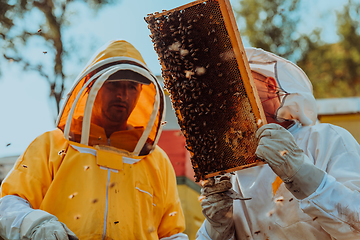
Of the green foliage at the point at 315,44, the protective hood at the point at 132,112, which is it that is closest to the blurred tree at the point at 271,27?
the green foliage at the point at 315,44

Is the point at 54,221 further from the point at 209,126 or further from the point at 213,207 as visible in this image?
the point at 209,126

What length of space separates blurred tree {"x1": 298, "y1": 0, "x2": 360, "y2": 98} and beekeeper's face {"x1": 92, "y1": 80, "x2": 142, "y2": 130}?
25248 millimetres

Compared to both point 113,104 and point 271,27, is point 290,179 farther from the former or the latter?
point 271,27

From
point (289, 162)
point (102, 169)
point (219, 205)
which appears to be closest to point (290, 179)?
point (289, 162)

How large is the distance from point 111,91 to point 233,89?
50.7 inches

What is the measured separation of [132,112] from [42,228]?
1.41 metres

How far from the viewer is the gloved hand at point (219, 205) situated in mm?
2332

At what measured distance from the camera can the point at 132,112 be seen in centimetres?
320

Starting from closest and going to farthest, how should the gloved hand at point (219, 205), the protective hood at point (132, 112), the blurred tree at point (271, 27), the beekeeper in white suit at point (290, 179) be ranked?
the beekeeper in white suit at point (290, 179)
the gloved hand at point (219, 205)
the protective hood at point (132, 112)
the blurred tree at point (271, 27)

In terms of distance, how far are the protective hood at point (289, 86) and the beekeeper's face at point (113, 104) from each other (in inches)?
48.6

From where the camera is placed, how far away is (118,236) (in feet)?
8.29

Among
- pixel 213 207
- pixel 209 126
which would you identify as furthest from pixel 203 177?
pixel 209 126

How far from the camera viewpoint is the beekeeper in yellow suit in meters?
2.42

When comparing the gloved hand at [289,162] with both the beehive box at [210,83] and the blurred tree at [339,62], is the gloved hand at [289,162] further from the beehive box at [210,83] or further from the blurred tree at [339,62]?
the blurred tree at [339,62]
